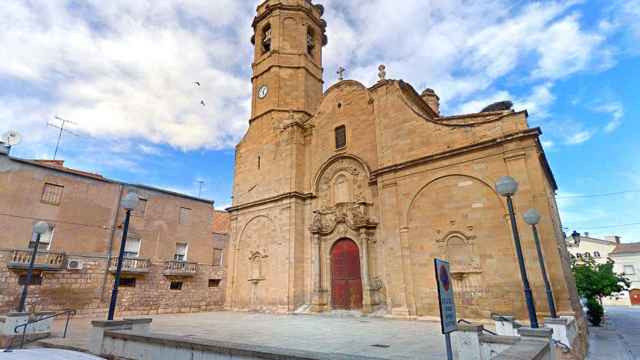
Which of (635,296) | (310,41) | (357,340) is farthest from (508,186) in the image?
(635,296)

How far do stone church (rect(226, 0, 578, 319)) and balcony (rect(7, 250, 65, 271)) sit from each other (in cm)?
874

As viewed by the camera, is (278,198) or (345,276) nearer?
(345,276)

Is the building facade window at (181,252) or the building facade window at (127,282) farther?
the building facade window at (181,252)

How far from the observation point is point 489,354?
5.36 meters

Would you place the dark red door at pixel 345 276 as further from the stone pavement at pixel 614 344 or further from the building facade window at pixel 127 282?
the building facade window at pixel 127 282

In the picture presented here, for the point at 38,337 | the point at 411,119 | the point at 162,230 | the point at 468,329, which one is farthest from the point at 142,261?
the point at 468,329

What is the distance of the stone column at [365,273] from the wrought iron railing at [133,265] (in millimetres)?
12811

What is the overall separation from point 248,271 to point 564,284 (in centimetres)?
1533

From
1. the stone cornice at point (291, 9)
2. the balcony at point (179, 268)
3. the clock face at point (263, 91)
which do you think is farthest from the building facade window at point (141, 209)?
the stone cornice at point (291, 9)

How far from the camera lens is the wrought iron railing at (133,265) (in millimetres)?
18625

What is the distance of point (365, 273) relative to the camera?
1518cm

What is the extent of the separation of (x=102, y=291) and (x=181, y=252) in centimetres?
505

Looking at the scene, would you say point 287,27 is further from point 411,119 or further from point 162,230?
point 162,230

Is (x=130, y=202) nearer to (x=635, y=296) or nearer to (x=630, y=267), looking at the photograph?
(x=630, y=267)
